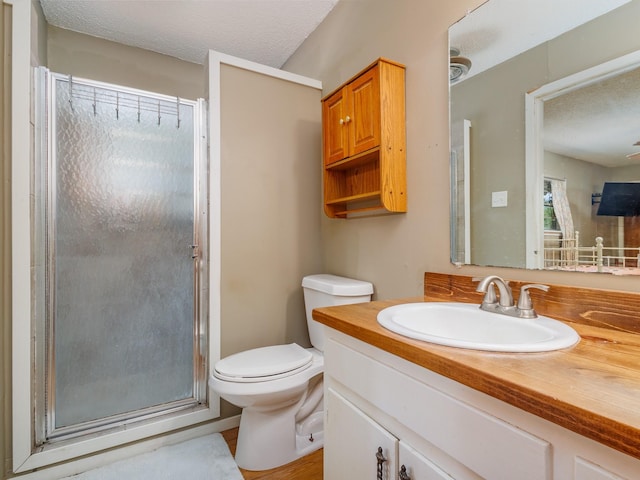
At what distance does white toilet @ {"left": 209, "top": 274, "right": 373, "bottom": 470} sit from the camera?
1.40m

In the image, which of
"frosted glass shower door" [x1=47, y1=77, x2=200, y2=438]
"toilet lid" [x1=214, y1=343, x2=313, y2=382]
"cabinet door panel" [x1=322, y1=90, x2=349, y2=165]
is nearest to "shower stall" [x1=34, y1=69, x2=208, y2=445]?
"frosted glass shower door" [x1=47, y1=77, x2=200, y2=438]

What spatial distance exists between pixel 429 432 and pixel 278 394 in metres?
0.90

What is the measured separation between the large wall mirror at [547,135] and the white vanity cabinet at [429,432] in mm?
580

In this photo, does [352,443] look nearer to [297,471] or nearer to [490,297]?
[490,297]

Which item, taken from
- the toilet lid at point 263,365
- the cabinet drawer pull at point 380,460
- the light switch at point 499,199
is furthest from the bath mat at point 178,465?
the light switch at point 499,199

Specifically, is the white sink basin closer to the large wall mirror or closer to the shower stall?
the large wall mirror

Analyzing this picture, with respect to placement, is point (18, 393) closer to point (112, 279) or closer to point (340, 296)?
point (112, 279)

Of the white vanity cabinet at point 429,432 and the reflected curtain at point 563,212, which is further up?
the reflected curtain at point 563,212

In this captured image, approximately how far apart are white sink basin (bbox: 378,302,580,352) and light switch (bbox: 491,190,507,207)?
0.35 m

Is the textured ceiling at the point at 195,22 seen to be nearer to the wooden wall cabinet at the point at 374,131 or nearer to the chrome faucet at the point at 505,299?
the wooden wall cabinet at the point at 374,131

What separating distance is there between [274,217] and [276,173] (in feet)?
0.88

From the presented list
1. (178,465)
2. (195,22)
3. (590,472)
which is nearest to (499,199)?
(590,472)

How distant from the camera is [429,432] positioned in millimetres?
667

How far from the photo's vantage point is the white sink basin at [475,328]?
0.66 meters
